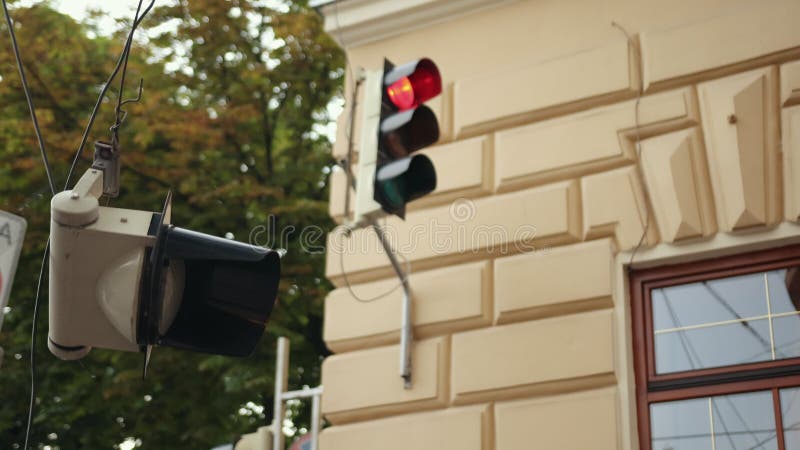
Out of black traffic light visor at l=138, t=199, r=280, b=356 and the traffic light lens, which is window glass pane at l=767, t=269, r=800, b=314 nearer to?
the traffic light lens

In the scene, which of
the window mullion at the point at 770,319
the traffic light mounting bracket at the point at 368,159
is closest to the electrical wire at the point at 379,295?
the traffic light mounting bracket at the point at 368,159

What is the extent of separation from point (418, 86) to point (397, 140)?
12.1 inches

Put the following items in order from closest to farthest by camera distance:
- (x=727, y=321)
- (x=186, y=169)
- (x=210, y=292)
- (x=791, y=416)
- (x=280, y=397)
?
(x=210, y=292), (x=791, y=416), (x=727, y=321), (x=280, y=397), (x=186, y=169)

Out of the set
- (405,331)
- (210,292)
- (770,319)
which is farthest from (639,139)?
(210,292)

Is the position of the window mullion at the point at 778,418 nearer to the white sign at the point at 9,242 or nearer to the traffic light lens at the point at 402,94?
the traffic light lens at the point at 402,94

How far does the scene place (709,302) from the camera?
20.7 ft

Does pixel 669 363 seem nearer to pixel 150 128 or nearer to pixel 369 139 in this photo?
pixel 369 139

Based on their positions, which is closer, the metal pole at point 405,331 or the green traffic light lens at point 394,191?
the green traffic light lens at point 394,191

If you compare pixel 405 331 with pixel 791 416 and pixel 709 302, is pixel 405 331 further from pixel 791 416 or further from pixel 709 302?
pixel 791 416

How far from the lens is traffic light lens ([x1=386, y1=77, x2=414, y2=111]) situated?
6.01m

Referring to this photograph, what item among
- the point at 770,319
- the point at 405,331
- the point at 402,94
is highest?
the point at 402,94

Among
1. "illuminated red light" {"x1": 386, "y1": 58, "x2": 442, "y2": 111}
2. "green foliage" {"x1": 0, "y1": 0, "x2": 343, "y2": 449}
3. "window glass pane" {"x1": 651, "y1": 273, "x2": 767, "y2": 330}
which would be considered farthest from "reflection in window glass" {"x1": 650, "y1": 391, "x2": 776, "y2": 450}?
"green foliage" {"x1": 0, "y1": 0, "x2": 343, "y2": 449}

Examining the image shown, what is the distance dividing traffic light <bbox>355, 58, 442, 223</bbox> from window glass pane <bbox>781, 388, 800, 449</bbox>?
1923 millimetres

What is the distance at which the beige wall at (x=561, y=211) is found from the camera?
6199 millimetres
